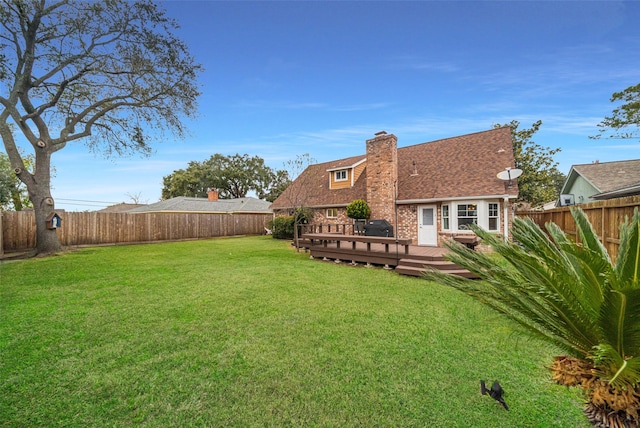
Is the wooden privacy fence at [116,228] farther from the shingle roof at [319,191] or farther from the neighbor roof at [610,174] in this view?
the neighbor roof at [610,174]

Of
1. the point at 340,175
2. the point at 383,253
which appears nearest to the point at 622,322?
the point at 383,253

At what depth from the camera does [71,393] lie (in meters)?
2.52

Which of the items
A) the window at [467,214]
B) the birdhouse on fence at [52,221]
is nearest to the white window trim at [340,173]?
the window at [467,214]

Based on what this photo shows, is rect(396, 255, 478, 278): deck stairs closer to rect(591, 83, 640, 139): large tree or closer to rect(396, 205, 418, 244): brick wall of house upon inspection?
rect(396, 205, 418, 244): brick wall of house

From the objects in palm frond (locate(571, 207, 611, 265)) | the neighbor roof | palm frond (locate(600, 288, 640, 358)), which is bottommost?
palm frond (locate(600, 288, 640, 358))

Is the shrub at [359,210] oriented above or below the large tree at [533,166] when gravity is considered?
below

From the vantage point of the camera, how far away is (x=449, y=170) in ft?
41.9

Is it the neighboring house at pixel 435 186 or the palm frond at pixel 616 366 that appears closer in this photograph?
the palm frond at pixel 616 366

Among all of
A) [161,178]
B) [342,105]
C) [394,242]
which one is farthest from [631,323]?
[161,178]

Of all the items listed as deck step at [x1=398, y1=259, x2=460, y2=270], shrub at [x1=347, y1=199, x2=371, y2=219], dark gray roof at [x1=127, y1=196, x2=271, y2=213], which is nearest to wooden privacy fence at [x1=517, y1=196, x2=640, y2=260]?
deck step at [x1=398, y1=259, x2=460, y2=270]

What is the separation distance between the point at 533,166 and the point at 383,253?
54.5 ft

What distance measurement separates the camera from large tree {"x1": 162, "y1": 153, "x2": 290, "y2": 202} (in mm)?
36594

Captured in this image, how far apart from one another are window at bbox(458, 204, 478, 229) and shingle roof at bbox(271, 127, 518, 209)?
534mm

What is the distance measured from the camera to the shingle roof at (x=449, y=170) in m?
11.3
